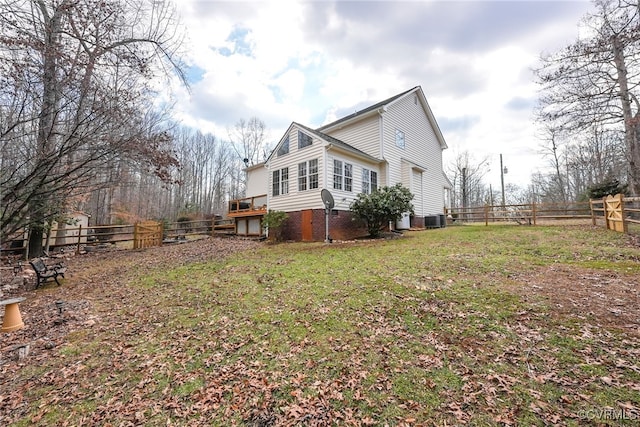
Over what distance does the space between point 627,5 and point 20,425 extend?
18119 millimetres

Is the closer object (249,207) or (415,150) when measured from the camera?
(249,207)

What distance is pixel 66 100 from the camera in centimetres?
555

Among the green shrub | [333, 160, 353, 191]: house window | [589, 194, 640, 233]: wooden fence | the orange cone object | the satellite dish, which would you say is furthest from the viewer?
[333, 160, 353, 191]: house window

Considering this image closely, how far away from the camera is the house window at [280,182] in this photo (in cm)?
1429

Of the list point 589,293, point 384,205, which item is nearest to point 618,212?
point 589,293

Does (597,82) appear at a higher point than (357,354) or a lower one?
higher

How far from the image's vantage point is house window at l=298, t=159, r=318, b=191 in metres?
12.9

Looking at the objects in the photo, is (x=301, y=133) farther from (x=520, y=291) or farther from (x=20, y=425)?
(x=20, y=425)

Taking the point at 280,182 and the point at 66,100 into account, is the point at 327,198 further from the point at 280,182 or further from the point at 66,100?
the point at 66,100

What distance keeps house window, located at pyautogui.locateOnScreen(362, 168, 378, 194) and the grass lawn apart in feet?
27.8

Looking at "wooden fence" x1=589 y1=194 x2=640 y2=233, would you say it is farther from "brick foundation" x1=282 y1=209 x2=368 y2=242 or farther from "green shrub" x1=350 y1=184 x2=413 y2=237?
"brick foundation" x1=282 y1=209 x2=368 y2=242

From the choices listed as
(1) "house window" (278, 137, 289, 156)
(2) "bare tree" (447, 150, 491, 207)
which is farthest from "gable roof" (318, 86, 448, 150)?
(2) "bare tree" (447, 150, 491, 207)

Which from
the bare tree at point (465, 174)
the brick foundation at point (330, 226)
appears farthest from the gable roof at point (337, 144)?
the bare tree at point (465, 174)

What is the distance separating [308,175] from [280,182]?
2.22 metres
